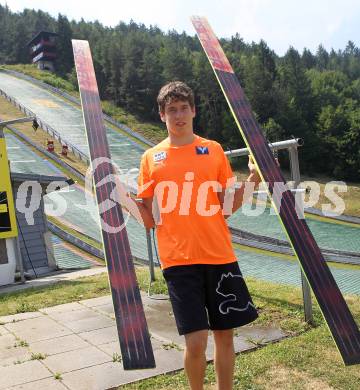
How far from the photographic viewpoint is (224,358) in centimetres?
286

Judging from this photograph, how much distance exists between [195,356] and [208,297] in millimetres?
354

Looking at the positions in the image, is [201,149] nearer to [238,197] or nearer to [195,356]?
[238,197]

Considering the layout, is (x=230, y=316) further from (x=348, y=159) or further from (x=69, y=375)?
(x=348, y=159)

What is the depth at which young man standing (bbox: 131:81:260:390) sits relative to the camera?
2793 millimetres

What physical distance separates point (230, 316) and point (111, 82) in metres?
58.6

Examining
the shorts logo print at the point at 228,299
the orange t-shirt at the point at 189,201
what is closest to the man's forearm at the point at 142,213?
the orange t-shirt at the point at 189,201

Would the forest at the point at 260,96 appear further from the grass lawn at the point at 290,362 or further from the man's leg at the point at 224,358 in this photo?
the man's leg at the point at 224,358

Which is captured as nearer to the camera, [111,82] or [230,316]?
[230,316]

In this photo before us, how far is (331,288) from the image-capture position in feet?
11.2

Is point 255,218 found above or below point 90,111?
below

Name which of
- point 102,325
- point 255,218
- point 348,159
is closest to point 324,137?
point 348,159

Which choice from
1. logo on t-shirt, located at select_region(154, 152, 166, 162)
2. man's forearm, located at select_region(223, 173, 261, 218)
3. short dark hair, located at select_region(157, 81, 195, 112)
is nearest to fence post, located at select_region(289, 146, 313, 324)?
man's forearm, located at select_region(223, 173, 261, 218)

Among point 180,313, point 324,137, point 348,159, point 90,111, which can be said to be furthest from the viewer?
point 324,137

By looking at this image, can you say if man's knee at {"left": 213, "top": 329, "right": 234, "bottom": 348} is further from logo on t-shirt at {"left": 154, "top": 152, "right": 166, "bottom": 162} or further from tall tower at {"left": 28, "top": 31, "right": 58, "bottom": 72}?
tall tower at {"left": 28, "top": 31, "right": 58, "bottom": 72}
